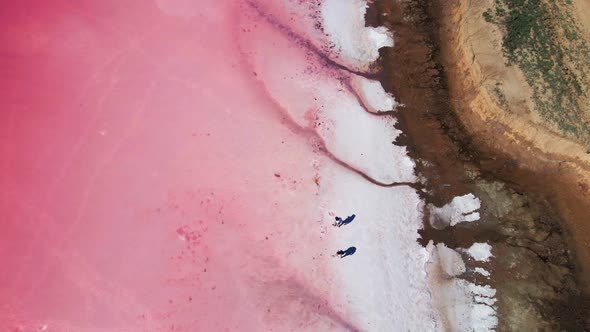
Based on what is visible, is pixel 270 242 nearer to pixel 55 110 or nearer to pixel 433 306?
pixel 433 306

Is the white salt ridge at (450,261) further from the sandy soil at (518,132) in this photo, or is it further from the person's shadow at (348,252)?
the sandy soil at (518,132)

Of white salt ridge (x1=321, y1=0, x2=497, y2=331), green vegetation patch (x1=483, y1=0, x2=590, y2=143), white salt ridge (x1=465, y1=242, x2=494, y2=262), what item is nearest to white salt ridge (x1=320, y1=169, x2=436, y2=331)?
white salt ridge (x1=321, y1=0, x2=497, y2=331)

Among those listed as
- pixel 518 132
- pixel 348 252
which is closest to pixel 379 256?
pixel 348 252

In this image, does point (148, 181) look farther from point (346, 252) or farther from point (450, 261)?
point (450, 261)

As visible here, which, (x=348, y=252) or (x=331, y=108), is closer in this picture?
(x=348, y=252)

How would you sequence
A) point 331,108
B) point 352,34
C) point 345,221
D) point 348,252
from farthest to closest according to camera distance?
point 352,34
point 331,108
point 345,221
point 348,252

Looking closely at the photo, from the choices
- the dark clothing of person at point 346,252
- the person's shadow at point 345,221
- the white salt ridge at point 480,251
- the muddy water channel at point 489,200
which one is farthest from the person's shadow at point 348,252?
the white salt ridge at point 480,251

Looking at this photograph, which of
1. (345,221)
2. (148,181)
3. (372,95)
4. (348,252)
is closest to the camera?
(348,252)
